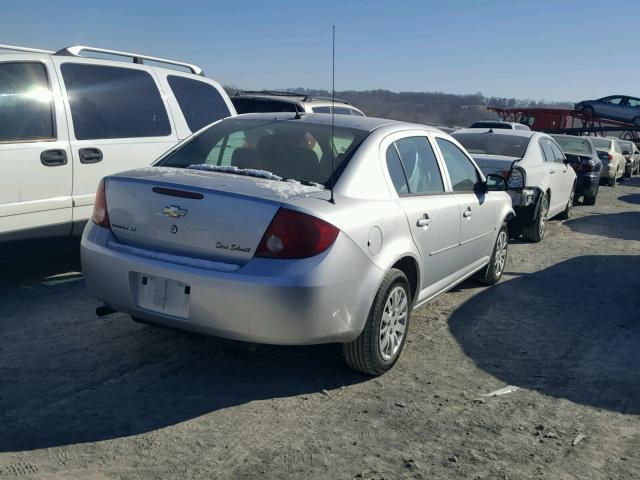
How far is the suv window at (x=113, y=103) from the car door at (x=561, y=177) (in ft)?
20.9

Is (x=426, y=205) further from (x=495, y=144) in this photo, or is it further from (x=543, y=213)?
(x=543, y=213)

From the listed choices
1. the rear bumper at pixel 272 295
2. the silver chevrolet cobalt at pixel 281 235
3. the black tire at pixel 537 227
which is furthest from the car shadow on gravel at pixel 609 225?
the rear bumper at pixel 272 295

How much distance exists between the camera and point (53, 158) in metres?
5.43

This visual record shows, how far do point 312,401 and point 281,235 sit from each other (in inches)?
39.9

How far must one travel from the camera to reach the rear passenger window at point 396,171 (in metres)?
4.38

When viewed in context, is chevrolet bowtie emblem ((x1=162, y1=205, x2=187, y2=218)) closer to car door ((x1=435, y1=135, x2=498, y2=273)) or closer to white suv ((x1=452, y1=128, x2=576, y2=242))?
car door ((x1=435, y1=135, x2=498, y2=273))

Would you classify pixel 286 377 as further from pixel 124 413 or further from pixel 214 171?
pixel 214 171

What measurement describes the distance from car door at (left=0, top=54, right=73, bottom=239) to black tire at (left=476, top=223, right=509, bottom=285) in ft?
12.7

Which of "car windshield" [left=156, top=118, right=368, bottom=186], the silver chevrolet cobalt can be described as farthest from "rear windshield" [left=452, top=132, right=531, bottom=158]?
"car windshield" [left=156, top=118, right=368, bottom=186]

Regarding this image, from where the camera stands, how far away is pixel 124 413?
3541 mm

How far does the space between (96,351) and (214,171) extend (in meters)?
1.43

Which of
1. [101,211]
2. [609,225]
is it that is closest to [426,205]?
[101,211]

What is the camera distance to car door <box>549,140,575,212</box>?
34.7 ft

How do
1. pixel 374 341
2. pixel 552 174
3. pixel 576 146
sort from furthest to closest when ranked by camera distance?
1. pixel 576 146
2. pixel 552 174
3. pixel 374 341
